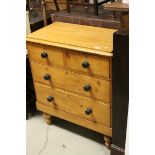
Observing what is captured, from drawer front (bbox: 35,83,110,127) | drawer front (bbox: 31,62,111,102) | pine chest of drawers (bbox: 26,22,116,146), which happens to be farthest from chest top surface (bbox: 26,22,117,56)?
drawer front (bbox: 35,83,110,127)

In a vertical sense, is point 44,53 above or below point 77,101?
above

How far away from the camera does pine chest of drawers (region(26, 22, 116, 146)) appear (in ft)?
4.73

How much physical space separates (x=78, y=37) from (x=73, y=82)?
0.27m

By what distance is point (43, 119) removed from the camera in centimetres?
199

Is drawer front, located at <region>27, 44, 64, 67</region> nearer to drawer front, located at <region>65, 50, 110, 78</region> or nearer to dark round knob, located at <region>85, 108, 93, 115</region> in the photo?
drawer front, located at <region>65, 50, 110, 78</region>

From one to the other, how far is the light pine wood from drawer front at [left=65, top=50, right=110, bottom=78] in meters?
0.35

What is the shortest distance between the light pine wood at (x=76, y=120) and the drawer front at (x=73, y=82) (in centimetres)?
19

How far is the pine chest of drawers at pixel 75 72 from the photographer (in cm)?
144

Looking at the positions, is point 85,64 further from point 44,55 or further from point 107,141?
point 107,141
